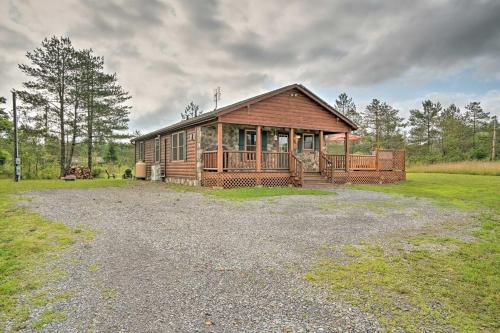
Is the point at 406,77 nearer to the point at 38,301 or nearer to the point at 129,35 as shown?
the point at 129,35

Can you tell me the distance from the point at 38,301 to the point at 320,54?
23163 mm

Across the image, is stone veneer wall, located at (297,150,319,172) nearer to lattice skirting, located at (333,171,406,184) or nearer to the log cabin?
the log cabin

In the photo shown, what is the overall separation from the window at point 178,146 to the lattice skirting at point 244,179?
2989 mm

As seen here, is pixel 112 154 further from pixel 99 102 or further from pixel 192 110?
pixel 99 102

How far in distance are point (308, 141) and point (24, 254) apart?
1497cm

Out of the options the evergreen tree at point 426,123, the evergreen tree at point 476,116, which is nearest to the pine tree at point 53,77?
the evergreen tree at point 426,123


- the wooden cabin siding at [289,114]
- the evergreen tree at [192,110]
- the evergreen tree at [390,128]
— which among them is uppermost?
the evergreen tree at [192,110]

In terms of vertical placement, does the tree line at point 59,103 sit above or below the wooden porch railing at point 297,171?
above

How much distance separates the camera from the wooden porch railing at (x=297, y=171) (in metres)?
14.0

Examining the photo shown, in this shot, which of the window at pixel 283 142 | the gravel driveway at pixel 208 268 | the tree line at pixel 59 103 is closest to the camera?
the gravel driveway at pixel 208 268

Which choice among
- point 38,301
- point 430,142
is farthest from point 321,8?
point 430,142

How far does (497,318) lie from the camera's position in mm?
2422

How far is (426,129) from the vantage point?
41.7m

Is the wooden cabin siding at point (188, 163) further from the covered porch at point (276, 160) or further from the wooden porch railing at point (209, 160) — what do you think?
the wooden porch railing at point (209, 160)
